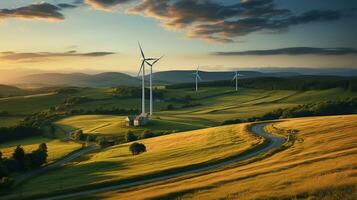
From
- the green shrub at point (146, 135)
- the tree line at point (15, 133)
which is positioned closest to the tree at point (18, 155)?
the green shrub at point (146, 135)

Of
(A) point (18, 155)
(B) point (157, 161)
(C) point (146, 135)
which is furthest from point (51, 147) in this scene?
(B) point (157, 161)

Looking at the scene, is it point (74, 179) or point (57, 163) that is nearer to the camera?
point (74, 179)

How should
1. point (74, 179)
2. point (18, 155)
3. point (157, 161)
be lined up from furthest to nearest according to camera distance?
point (18, 155), point (157, 161), point (74, 179)

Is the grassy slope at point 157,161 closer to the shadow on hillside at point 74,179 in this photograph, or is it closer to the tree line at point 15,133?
the shadow on hillside at point 74,179

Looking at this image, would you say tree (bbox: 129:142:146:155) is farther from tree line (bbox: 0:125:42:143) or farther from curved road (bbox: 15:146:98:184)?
tree line (bbox: 0:125:42:143)

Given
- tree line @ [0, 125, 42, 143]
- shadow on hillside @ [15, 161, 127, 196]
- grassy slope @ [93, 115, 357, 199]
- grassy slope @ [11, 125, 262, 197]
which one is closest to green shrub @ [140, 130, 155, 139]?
grassy slope @ [11, 125, 262, 197]

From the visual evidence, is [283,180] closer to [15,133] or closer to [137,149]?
[137,149]
